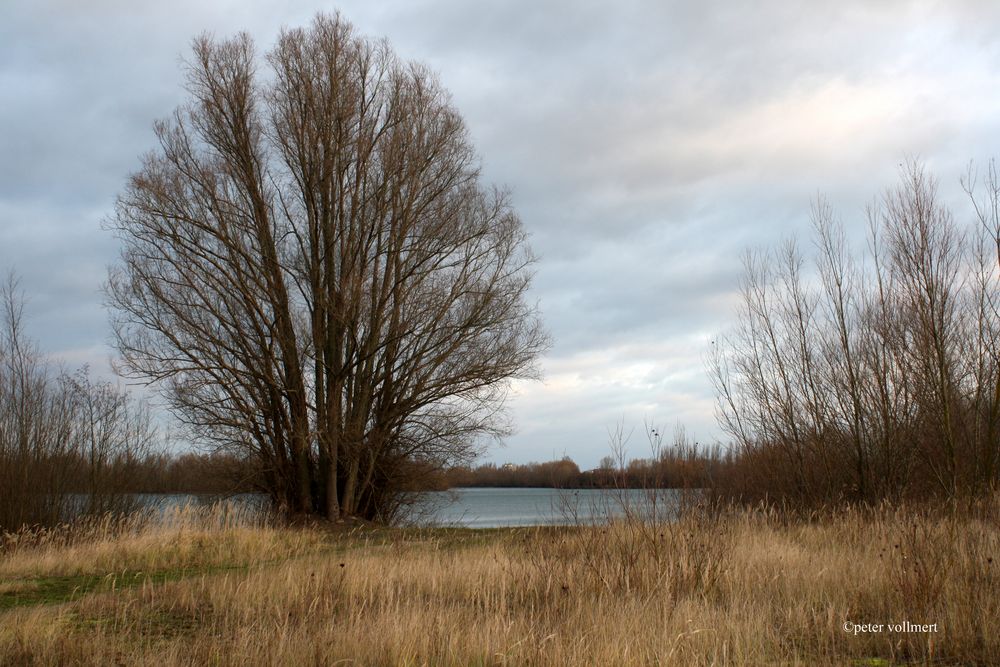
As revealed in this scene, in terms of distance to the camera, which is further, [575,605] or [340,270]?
[340,270]

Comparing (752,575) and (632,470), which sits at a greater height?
(632,470)

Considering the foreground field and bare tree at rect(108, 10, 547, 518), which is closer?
the foreground field

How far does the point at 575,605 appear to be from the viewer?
252 inches

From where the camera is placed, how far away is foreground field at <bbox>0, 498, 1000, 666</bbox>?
16.6ft

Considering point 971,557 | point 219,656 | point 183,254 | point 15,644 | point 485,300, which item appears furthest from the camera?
point 485,300

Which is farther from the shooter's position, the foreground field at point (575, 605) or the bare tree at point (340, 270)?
the bare tree at point (340, 270)

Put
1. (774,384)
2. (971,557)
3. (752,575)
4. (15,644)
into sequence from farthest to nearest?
1. (774,384)
2. (752,575)
3. (971,557)
4. (15,644)

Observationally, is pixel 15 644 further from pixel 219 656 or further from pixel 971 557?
pixel 971 557

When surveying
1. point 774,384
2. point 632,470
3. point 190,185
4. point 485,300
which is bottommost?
point 632,470

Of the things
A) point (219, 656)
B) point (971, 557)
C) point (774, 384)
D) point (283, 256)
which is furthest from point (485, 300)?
point (219, 656)

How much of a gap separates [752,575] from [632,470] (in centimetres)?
154

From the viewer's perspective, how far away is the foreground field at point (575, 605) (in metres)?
5.06

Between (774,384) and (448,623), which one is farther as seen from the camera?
(774,384)

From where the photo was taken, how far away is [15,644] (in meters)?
5.36
